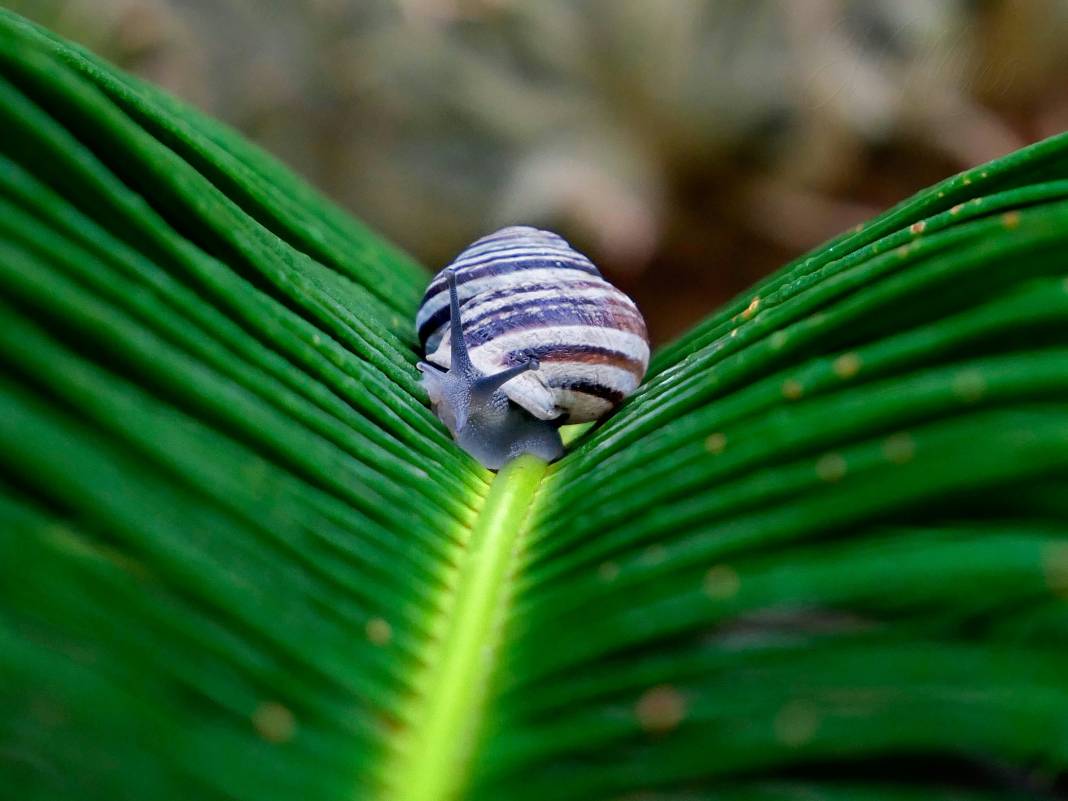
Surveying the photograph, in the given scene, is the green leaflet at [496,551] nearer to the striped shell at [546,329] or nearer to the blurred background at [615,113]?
the striped shell at [546,329]

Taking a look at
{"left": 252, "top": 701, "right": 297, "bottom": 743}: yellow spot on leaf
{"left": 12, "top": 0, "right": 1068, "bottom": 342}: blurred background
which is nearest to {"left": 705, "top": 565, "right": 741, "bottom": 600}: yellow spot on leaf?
{"left": 252, "top": 701, "right": 297, "bottom": 743}: yellow spot on leaf

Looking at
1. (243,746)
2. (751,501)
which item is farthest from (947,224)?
(243,746)

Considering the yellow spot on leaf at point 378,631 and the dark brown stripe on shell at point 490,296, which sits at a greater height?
the dark brown stripe on shell at point 490,296

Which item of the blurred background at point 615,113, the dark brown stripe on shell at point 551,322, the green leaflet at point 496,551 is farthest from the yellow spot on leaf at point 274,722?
the blurred background at point 615,113

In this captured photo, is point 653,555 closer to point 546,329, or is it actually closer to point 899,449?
point 899,449

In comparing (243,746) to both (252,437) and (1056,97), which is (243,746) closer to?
(252,437)
